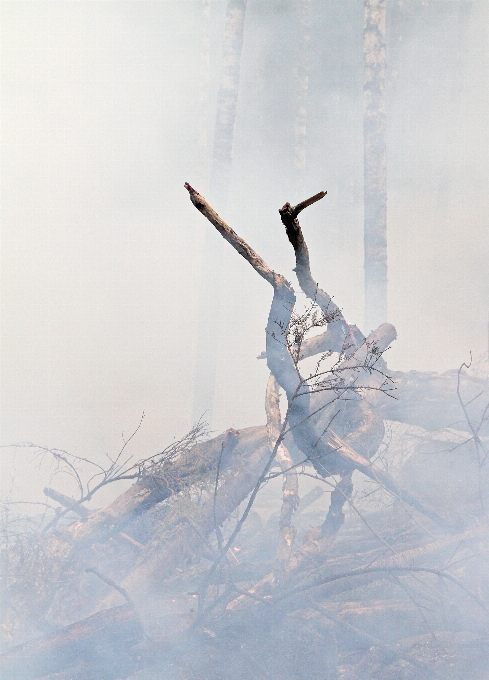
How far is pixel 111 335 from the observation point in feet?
42.3

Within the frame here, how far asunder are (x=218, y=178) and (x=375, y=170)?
9.18 ft

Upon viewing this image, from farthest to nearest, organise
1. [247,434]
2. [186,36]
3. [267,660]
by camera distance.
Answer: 1. [186,36]
2. [247,434]
3. [267,660]

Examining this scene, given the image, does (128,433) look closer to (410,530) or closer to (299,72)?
(410,530)

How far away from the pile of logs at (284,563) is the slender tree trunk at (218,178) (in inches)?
169

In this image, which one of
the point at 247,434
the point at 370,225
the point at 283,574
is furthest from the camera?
the point at 370,225

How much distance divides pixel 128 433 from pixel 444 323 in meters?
8.53

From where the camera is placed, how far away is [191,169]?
46.7ft

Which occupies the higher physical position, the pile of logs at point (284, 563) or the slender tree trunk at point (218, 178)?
the slender tree trunk at point (218, 178)

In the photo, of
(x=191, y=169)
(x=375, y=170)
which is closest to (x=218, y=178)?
(x=375, y=170)

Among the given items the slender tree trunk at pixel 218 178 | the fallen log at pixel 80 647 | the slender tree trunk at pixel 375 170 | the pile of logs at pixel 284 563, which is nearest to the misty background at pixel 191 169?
the slender tree trunk at pixel 218 178

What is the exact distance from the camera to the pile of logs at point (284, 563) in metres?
3.71

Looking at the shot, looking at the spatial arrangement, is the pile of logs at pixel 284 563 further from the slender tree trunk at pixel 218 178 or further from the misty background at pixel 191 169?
the misty background at pixel 191 169

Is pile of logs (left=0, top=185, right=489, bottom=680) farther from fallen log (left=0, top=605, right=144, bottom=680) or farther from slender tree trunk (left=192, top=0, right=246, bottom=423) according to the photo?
slender tree trunk (left=192, top=0, right=246, bottom=423)

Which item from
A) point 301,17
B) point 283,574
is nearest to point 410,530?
point 283,574
